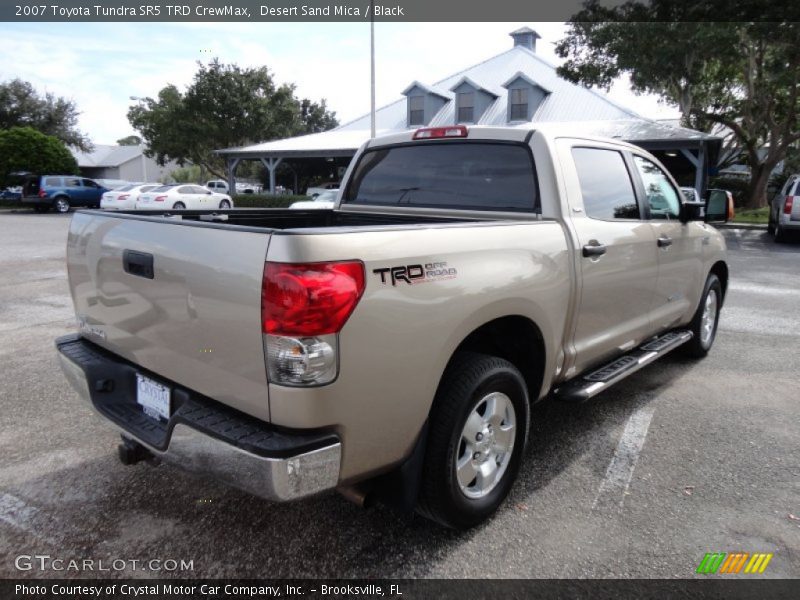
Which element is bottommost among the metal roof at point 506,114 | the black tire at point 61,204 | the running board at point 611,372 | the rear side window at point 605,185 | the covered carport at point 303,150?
the black tire at point 61,204

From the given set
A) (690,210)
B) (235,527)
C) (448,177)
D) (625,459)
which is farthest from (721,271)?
(235,527)

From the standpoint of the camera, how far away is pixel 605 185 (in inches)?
148

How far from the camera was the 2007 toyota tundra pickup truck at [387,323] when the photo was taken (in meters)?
2.04

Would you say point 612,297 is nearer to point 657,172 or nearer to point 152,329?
point 657,172

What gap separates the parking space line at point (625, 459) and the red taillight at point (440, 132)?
85.6 inches

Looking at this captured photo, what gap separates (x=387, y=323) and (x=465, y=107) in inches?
1111

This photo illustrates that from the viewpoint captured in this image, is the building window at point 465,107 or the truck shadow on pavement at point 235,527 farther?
the building window at point 465,107

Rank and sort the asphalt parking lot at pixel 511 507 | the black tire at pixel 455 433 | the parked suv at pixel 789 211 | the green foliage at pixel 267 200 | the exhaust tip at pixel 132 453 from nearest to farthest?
the black tire at pixel 455 433 < the asphalt parking lot at pixel 511 507 < the exhaust tip at pixel 132 453 < the parked suv at pixel 789 211 < the green foliage at pixel 267 200

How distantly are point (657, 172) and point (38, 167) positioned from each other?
111 ft

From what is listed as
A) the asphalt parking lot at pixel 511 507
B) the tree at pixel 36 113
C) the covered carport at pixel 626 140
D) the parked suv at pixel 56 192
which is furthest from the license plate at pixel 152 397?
the tree at pixel 36 113

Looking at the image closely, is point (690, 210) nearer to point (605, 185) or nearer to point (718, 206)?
point (718, 206)

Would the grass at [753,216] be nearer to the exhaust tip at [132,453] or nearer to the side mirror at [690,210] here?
the side mirror at [690,210]

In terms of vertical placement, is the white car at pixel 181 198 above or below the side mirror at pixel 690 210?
below

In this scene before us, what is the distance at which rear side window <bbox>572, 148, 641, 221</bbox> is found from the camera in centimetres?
355
